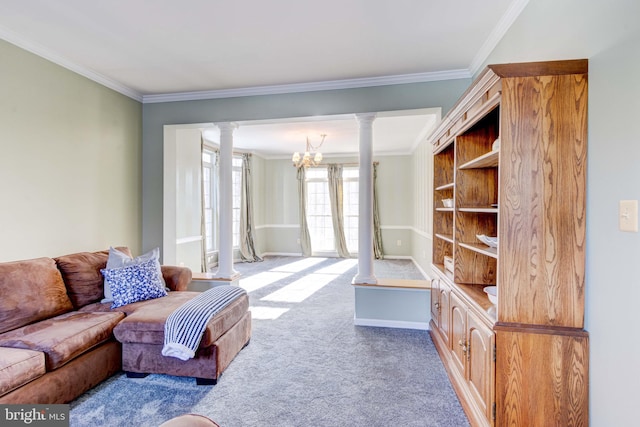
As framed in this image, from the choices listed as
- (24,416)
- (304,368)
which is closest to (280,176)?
(304,368)

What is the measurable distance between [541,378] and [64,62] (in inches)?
168

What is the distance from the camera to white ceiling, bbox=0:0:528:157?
2.13 metres

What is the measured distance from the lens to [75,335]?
2.04 meters

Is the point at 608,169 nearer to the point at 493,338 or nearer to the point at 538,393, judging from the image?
the point at 493,338

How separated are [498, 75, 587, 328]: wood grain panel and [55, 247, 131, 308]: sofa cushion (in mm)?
3088

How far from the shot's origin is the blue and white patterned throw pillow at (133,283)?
2.66 metres

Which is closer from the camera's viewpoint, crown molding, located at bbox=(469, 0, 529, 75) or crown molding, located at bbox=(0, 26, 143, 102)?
crown molding, located at bbox=(469, 0, 529, 75)

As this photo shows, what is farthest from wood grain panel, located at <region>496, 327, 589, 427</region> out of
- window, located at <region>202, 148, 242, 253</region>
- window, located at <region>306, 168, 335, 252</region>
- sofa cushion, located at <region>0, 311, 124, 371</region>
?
window, located at <region>306, 168, 335, 252</region>

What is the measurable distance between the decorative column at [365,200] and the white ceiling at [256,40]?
0.27 metres

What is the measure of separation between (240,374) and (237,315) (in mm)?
459

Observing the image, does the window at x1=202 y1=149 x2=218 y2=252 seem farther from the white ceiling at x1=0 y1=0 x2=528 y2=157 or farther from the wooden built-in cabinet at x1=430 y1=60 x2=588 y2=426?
the wooden built-in cabinet at x1=430 y1=60 x2=588 y2=426

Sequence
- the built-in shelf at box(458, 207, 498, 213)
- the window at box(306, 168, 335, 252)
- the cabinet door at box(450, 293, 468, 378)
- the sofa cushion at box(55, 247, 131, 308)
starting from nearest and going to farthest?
the built-in shelf at box(458, 207, 498, 213) → the cabinet door at box(450, 293, 468, 378) → the sofa cushion at box(55, 247, 131, 308) → the window at box(306, 168, 335, 252)

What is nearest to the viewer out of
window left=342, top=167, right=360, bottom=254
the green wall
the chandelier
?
the green wall

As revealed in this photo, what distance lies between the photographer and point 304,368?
2.47 meters
